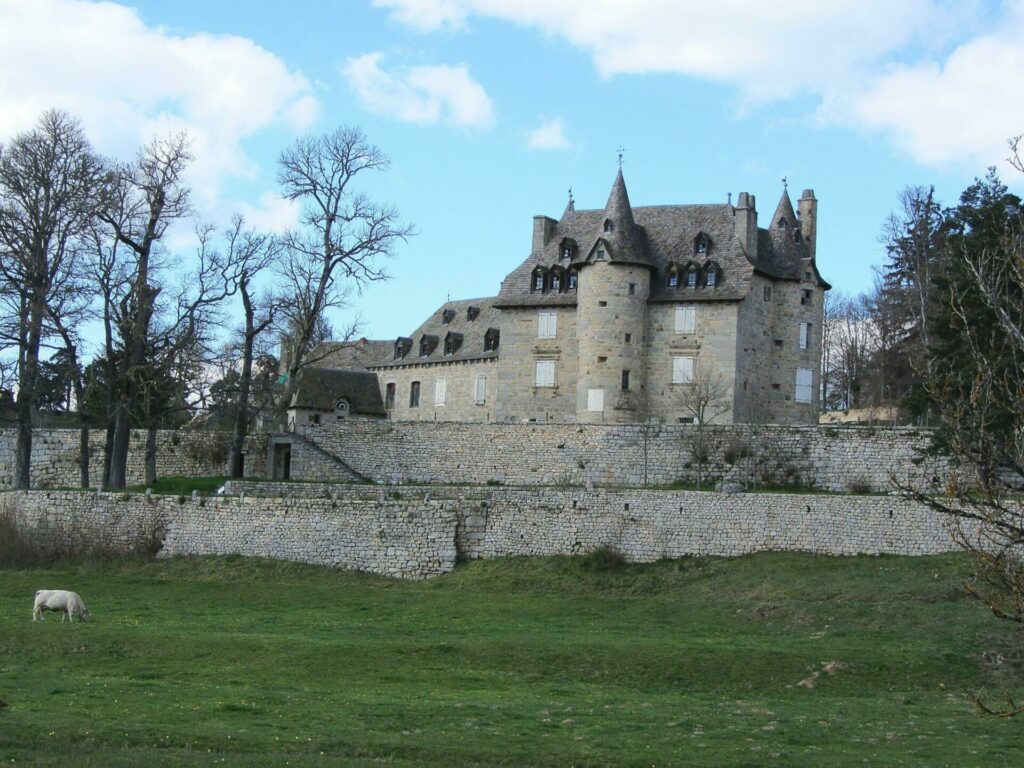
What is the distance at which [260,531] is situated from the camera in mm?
40188

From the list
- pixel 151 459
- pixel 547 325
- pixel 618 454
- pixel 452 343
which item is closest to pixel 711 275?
pixel 547 325

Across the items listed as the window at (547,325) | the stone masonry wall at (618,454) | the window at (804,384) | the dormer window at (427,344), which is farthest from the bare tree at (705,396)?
the dormer window at (427,344)

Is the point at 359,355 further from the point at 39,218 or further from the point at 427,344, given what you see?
the point at 39,218

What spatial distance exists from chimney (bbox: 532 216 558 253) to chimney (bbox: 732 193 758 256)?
793 cm

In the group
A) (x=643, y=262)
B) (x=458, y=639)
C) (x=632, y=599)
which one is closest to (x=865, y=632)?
(x=632, y=599)

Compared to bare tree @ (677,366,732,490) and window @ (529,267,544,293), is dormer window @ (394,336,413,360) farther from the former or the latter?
bare tree @ (677,366,732,490)

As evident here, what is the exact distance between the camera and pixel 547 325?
180 feet

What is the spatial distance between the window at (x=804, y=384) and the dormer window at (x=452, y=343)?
637 inches

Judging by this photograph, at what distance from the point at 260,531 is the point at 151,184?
13188 mm

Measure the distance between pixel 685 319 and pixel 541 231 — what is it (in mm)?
7813

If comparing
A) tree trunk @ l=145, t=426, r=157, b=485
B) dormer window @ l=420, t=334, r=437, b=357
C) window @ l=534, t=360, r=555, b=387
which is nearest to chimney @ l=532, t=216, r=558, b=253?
window @ l=534, t=360, r=555, b=387

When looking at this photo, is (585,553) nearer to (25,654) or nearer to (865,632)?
(865,632)

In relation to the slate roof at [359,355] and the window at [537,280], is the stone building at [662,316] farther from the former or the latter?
the slate roof at [359,355]

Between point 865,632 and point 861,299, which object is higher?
point 861,299
